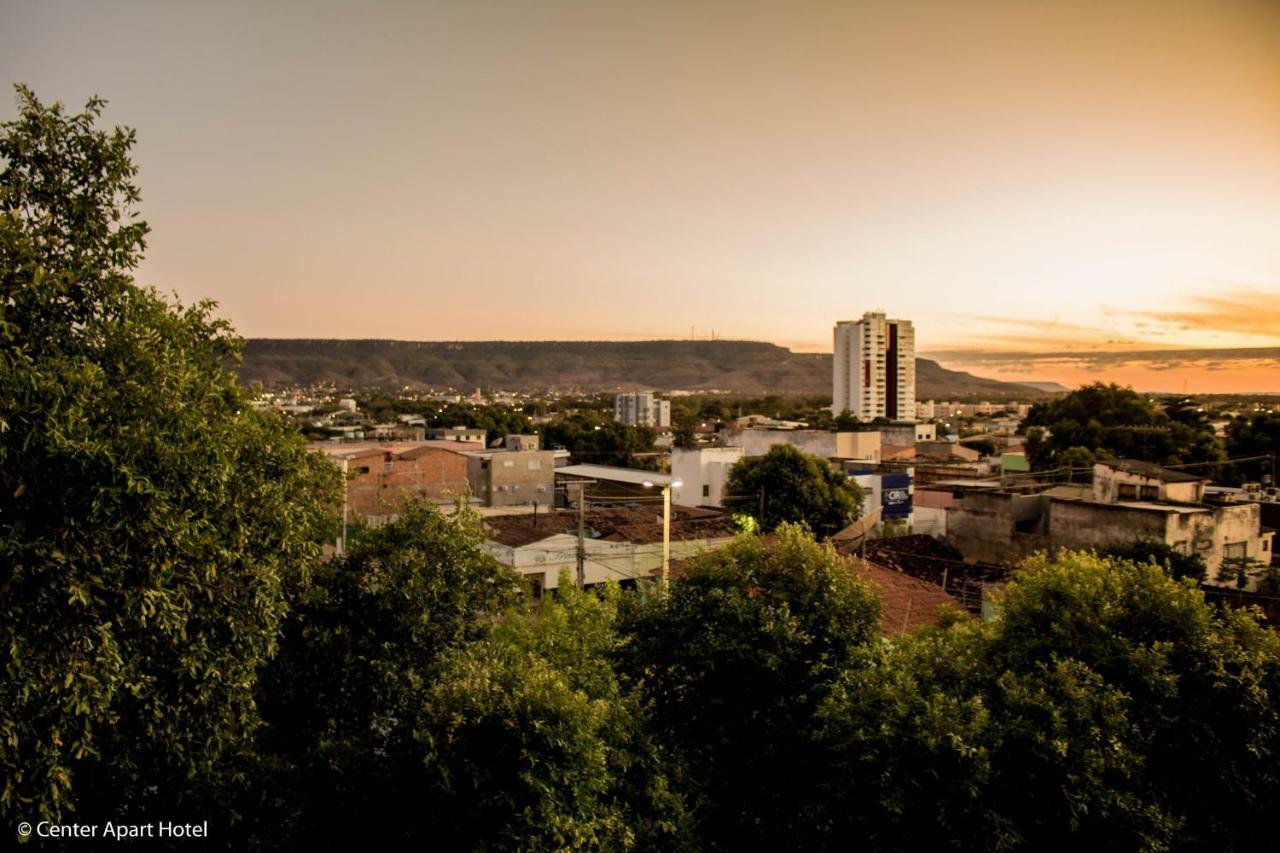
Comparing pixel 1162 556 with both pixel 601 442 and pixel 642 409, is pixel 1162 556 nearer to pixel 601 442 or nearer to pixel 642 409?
pixel 601 442

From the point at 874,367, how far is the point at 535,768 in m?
151

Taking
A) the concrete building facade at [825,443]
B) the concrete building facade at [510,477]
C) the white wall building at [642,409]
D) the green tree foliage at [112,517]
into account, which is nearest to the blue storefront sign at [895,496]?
the concrete building facade at [825,443]

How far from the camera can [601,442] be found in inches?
2857

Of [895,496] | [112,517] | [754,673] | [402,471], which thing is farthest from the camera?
[895,496]

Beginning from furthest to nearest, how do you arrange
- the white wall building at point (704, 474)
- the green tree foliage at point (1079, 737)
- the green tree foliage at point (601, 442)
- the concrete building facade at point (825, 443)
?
the green tree foliage at point (601, 442) → the concrete building facade at point (825, 443) → the white wall building at point (704, 474) → the green tree foliage at point (1079, 737)

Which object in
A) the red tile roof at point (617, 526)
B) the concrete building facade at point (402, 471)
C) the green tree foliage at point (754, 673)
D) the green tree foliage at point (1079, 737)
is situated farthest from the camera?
the concrete building facade at point (402, 471)

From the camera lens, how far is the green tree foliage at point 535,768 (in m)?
7.74

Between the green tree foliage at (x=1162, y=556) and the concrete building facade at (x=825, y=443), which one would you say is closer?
the green tree foliage at (x=1162, y=556)

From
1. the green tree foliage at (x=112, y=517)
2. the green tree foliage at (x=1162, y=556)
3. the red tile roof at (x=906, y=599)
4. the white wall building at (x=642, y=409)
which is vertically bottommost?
the white wall building at (x=642, y=409)

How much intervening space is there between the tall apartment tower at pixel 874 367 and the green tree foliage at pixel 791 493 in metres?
117

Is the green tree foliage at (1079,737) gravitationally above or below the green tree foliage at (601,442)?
above

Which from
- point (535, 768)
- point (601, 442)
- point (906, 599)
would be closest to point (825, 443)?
point (601, 442)

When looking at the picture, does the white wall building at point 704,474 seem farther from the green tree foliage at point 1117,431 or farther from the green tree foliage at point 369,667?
the green tree foliage at point 369,667

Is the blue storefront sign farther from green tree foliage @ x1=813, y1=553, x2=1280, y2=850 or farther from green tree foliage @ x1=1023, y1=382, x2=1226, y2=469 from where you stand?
green tree foliage @ x1=813, y1=553, x2=1280, y2=850
